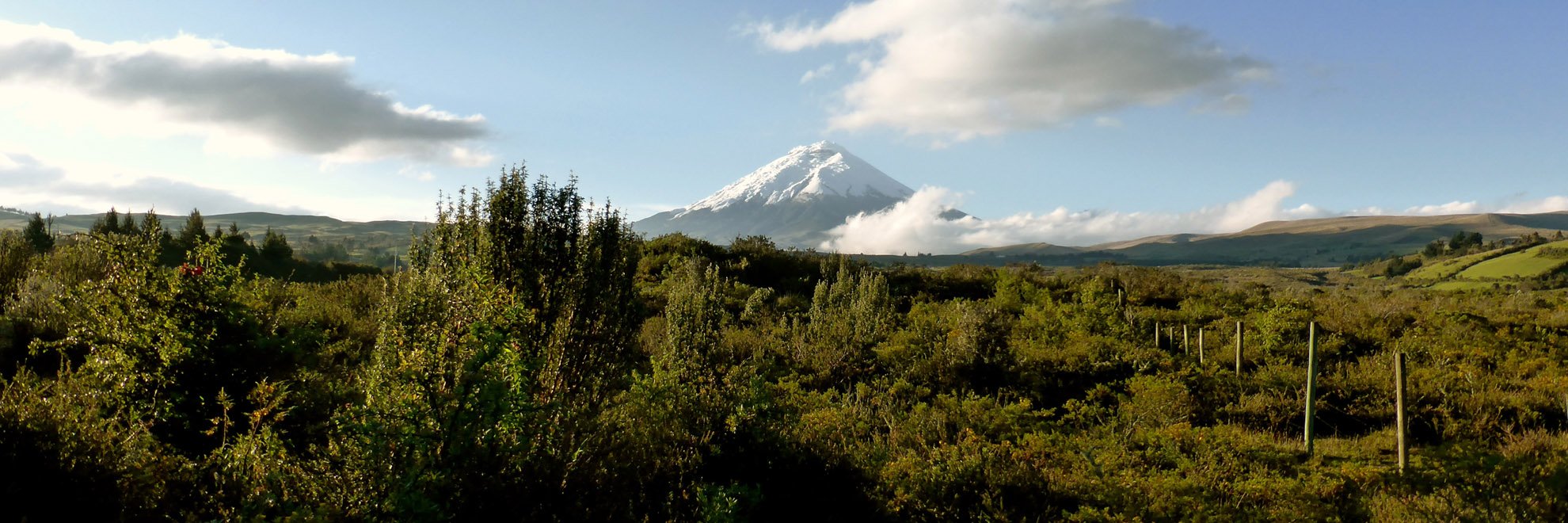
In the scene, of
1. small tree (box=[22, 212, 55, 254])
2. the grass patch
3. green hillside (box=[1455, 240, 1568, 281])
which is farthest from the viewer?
green hillside (box=[1455, 240, 1568, 281])

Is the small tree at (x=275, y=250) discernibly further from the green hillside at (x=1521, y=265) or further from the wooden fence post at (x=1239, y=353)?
the green hillside at (x=1521, y=265)

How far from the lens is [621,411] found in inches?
290

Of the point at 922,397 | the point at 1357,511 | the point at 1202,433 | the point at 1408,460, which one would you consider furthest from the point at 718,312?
the point at 1408,460

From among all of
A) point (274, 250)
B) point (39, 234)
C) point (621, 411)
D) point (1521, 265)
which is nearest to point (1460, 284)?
point (1521, 265)

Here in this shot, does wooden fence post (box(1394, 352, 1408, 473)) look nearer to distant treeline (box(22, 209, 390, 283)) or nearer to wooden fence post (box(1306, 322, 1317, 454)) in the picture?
wooden fence post (box(1306, 322, 1317, 454))

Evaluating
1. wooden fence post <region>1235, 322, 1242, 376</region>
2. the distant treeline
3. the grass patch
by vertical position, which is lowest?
the grass patch

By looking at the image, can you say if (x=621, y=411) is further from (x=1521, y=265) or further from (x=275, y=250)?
(x=1521, y=265)

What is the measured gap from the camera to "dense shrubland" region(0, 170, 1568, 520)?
505 centimetres

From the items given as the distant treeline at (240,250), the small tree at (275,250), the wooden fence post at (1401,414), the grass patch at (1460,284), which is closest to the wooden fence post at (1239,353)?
the wooden fence post at (1401,414)

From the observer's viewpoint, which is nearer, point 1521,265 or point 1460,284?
point 1460,284

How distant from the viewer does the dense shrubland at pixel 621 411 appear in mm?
5047

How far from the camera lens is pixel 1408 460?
25.9 feet

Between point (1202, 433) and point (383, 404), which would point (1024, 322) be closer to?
point (1202, 433)

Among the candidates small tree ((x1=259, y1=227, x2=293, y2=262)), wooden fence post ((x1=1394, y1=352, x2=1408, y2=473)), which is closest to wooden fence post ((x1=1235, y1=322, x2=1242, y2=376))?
wooden fence post ((x1=1394, y1=352, x2=1408, y2=473))
